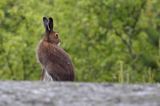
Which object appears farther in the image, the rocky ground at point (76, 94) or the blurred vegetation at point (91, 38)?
the blurred vegetation at point (91, 38)

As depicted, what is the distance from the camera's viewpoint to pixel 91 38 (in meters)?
16.0

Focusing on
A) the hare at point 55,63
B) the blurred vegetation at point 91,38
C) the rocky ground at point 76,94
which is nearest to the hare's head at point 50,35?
the hare at point 55,63

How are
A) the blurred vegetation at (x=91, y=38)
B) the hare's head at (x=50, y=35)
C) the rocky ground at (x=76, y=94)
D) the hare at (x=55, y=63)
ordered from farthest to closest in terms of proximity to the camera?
1. the blurred vegetation at (x=91, y=38)
2. the hare's head at (x=50, y=35)
3. the hare at (x=55, y=63)
4. the rocky ground at (x=76, y=94)

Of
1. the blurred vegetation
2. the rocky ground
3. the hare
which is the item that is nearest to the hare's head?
the hare

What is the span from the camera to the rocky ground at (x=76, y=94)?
4148 millimetres

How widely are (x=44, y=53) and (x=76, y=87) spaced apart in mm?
4249

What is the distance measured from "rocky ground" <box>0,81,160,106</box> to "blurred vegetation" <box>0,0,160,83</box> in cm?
1058

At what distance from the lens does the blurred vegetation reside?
607 inches

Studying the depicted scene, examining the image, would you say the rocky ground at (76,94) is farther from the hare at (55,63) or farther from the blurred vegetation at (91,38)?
the blurred vegetation at (91,38)

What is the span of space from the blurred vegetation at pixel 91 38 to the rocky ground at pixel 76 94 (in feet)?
34.7

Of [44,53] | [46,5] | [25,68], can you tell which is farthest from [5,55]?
[44,53]

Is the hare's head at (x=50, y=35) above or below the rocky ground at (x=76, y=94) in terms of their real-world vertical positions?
above

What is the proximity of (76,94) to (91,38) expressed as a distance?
38.1 ft

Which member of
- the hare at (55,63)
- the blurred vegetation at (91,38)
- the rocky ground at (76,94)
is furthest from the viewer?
the blurred vegetation at (91,38)
